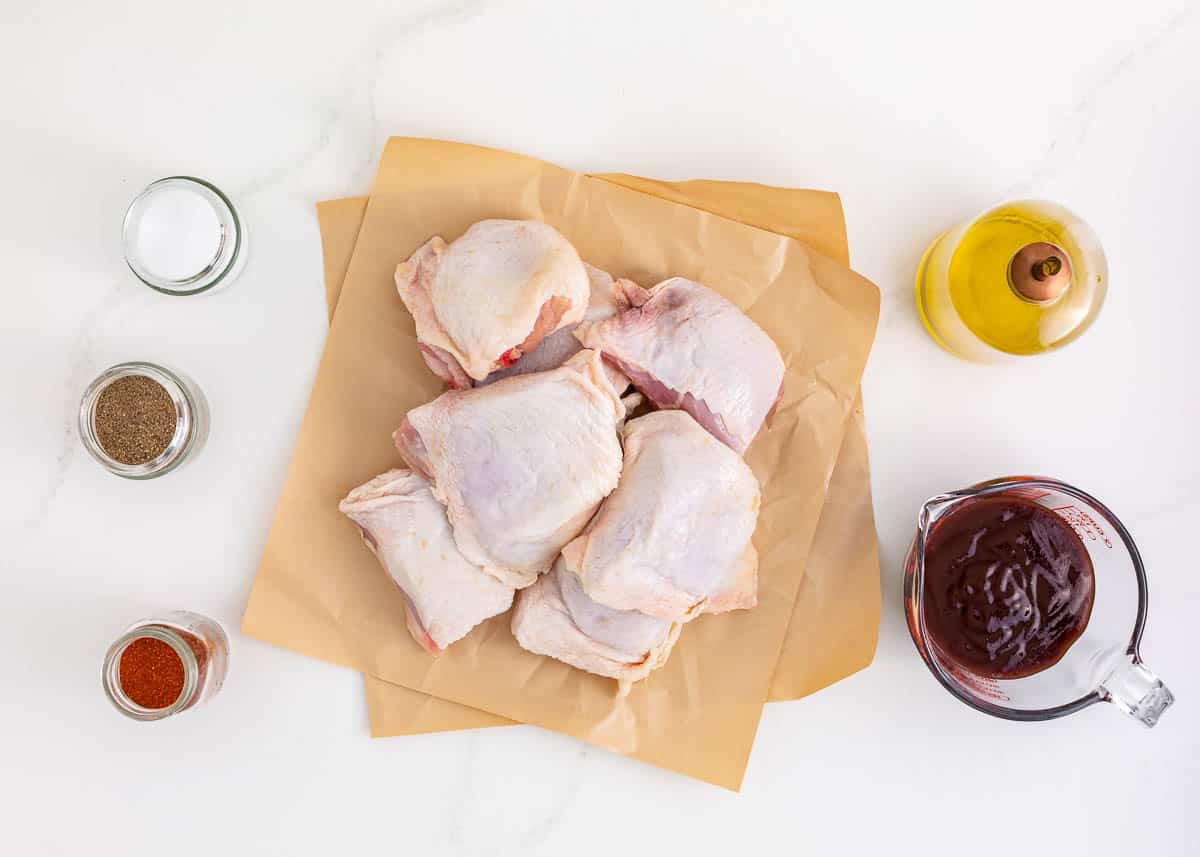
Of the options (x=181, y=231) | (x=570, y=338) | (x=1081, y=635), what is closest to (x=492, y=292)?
(x=570, y=338)

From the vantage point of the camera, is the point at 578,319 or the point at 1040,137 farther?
the point at 1040,137

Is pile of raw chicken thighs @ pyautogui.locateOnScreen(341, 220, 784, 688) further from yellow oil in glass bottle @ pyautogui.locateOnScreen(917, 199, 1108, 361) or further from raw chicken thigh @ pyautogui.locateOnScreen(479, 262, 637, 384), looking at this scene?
yellow oil in glass bottle @ pyautogui.locateOnScreen(917, 199, 1108, 361)

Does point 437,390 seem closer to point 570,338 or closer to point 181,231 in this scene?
point 570,338

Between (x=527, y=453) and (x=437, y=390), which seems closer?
(x=527, y=453)

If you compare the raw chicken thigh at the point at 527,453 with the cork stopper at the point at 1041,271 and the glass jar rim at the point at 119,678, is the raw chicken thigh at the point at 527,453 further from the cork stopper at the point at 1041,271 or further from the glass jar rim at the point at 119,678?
the cork stopper at the point at 1041,271

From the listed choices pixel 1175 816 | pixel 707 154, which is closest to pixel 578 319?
pixel 707 154

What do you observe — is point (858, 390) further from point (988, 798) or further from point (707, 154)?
point (988, 798)
